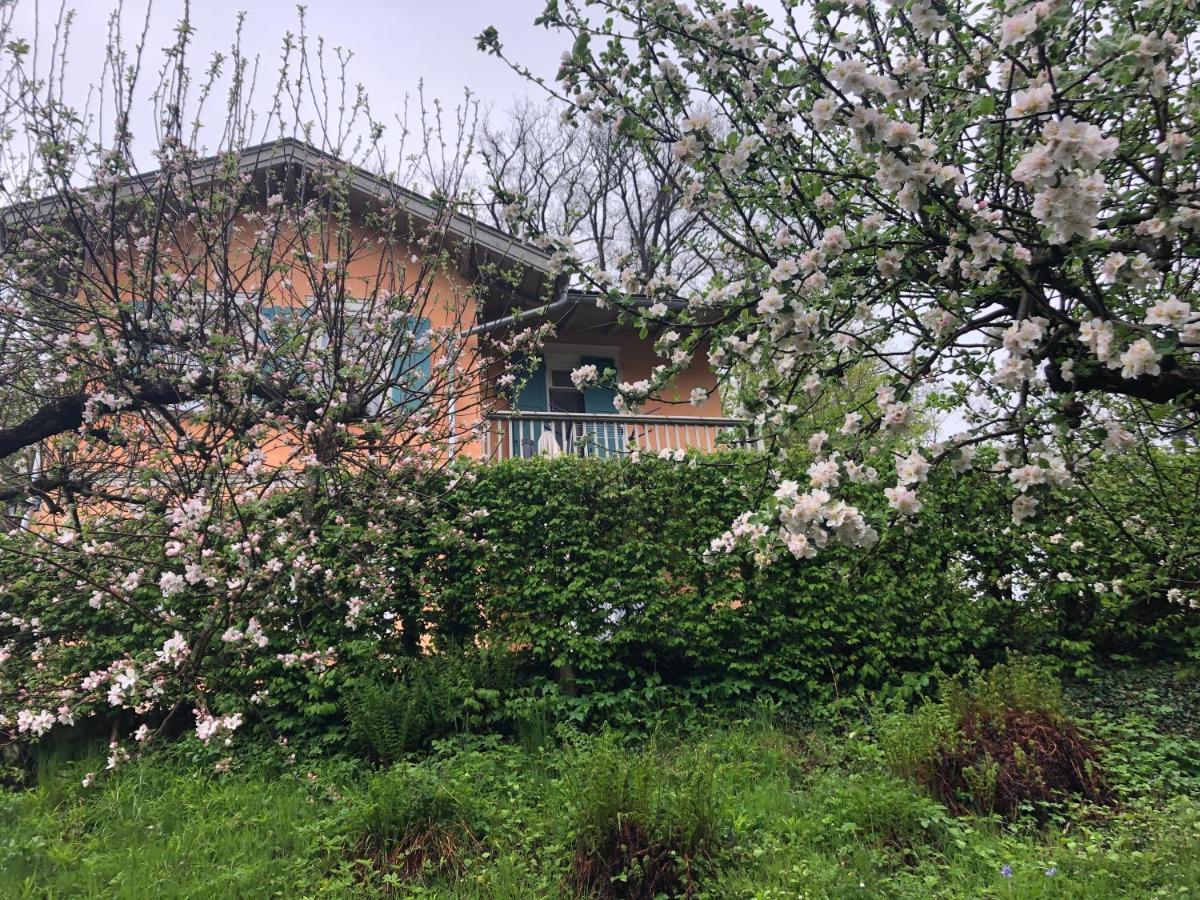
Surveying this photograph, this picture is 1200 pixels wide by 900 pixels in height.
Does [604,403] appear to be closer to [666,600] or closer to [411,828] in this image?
[666,600]

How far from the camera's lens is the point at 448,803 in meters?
3.42

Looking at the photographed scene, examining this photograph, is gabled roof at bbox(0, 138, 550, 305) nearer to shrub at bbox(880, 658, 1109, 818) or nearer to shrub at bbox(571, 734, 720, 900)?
shrub at bbox(571, 734, 720, 900)

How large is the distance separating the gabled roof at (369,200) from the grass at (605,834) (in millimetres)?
2845

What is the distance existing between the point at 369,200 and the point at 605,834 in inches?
246

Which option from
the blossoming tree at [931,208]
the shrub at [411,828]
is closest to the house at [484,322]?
the blossoming tree at [931,208]

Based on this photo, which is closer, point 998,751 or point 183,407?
point 998,751

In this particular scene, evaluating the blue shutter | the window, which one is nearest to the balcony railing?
the blue shutter

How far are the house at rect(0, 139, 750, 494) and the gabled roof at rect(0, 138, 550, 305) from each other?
18 millimetres

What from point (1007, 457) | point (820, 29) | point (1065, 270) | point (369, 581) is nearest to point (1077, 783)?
point (1007, 457)

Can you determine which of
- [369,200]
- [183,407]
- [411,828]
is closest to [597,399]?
[369,200]

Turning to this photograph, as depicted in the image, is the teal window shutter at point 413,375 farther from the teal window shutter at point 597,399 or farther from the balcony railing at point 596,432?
the teal window shutter at point 597,399

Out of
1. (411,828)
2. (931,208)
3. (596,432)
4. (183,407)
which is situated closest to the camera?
(931,208)

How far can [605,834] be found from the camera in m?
3.00

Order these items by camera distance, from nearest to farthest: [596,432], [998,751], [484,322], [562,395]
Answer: [998,751] < [596,432] < [484,322] < [562,395]
